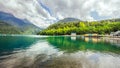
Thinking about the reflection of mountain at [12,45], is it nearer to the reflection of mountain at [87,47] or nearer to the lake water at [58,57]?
the lake water at [58,57]

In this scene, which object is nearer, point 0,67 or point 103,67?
point 0,67

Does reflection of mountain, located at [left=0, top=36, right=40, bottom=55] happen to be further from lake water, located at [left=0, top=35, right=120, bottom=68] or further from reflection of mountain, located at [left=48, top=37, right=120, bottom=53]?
reflection of mountain, located at [left=48, top=37, right=120, bottom=53]

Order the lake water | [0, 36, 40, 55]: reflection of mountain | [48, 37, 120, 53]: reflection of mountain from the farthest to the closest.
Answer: [48, 37, 120, 53]: reflection of mountain
[0, 36, 40, 55]: reflection of mountain
the lake water

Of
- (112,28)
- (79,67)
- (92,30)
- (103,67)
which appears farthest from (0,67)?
(92,30)

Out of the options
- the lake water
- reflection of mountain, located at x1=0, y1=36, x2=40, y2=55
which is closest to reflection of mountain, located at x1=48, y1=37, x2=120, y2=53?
the lake water

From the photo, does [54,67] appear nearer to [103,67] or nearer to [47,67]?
[47,67]

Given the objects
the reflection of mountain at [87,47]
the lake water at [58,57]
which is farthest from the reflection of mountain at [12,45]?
the reflection of mountain at [87,47]

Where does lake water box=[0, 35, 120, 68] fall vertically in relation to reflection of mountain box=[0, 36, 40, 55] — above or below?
below

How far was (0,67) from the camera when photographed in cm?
1688

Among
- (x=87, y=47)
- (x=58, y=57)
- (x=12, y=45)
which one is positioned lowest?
(x=87, y=47)

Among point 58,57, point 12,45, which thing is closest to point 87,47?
point 58,57

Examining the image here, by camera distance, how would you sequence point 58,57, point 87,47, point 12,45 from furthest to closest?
point 12,45 → point 87,47 → point 58,57

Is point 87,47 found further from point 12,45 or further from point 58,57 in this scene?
point 12,45

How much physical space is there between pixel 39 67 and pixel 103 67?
7835 millimetres
